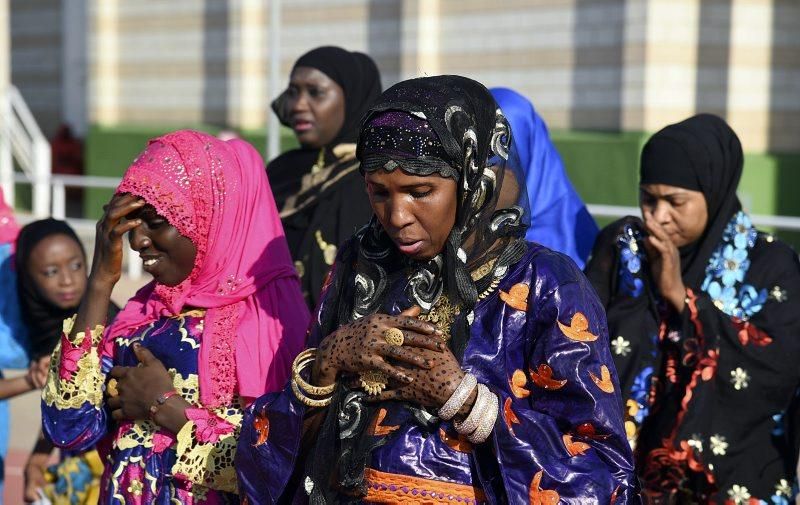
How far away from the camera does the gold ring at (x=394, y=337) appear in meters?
2.49

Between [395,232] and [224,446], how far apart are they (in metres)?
0.85

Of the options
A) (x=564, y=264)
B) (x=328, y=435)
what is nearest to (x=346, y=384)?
(x=328, y=435)

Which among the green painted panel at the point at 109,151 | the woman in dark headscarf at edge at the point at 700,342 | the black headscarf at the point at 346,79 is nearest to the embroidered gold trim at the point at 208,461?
the woman in dark headscarf at edge at the point at 700,342

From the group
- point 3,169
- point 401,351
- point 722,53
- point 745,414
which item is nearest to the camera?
point 401,351

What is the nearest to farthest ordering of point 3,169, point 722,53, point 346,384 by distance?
point 346,384 < point 722,53 < point 3,169

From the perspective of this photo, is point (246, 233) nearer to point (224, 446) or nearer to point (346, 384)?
point (224, 446)

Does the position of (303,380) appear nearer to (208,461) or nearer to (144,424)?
(208,461)

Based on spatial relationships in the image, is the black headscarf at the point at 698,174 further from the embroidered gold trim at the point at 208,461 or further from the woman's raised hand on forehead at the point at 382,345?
the woman's raised hand on forehead at the point at 382,345

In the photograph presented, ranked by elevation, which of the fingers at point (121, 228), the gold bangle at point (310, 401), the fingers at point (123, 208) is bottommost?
the gold bangle at point (310, 401)

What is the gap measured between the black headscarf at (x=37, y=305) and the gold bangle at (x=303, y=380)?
199 cm

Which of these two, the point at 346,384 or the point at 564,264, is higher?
the point at 564,264

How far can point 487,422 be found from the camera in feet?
8.15

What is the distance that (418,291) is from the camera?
266 centimetres

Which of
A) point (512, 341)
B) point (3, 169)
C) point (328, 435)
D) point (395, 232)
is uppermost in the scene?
point (395, 232)
